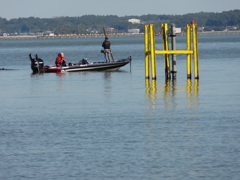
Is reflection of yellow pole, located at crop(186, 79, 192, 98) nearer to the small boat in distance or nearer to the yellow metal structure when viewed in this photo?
the yellow metal structure

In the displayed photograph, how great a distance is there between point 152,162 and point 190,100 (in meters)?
12.7

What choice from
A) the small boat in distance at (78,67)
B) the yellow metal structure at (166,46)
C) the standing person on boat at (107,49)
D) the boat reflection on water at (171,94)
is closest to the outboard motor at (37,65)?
the small boat in distance at (78,67)

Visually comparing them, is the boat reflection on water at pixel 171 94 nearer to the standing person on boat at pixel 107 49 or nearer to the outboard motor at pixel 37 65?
the standing person on boat at pixel 107 49

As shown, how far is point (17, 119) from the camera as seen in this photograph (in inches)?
1110

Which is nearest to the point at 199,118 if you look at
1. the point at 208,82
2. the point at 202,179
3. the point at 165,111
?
the point at 165,111

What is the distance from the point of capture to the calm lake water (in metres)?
19.3

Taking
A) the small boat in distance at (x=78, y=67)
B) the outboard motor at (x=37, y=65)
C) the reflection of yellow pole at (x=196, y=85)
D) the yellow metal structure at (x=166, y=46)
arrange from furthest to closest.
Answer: the outboard motor at (x=37, y=65) < the small boat in distance at (x=78, y=67) < the yellow metal structure at (x=166, y=46) < the reflection of yellow pole at (x=196, y=85)

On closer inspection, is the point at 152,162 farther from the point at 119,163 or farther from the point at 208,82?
the point at 208,82

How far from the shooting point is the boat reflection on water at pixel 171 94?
3145 cm

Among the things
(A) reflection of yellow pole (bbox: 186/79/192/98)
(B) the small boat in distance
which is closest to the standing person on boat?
(B) the small boat in distance

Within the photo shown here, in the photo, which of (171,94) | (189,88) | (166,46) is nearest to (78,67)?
(166,46)

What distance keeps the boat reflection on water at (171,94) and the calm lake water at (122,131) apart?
0.04 m

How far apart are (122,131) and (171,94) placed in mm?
10824

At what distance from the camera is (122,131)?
2459 cm
